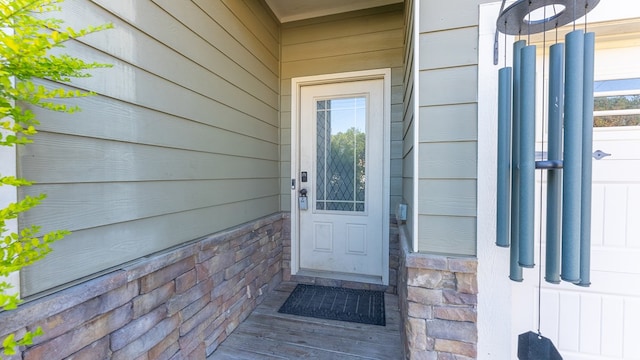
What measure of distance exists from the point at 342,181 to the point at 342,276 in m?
0.95

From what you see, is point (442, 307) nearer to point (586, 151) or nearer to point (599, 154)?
point (586, 151)

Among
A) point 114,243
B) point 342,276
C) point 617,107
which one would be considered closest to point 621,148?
point 617,107

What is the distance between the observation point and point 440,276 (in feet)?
4.54

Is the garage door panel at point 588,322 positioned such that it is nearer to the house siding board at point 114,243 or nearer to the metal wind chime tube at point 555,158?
the metal wind chime tube at point 555,158

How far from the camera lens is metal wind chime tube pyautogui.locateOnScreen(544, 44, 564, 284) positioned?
36.5 inches

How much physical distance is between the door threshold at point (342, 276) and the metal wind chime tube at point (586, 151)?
1.93 meters

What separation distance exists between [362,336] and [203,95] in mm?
1966

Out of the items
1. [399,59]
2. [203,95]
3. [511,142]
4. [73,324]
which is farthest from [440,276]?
[399,59]

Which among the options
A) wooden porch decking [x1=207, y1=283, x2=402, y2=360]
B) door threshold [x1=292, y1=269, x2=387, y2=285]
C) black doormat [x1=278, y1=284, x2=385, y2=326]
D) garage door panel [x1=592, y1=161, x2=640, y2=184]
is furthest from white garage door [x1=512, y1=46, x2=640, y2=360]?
door threshold [x1=292, y1=269, x2=387, y2=285]

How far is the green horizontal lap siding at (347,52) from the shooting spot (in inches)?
102

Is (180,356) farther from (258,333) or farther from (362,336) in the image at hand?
(362,336)

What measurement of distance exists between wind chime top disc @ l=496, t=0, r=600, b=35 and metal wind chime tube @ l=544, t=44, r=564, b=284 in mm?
156

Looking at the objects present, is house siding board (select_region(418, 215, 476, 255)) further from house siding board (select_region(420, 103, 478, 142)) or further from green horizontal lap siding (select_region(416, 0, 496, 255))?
house siding board (select_region(420, 103, 478, 142))

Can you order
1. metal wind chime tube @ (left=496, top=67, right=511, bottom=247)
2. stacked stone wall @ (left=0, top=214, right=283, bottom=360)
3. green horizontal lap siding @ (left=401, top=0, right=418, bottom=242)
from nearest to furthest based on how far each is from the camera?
stacked stone wall @ (left=0, top=214, right=283, bottom=360) → metal wind chime tube @ (left=496, top=67, right=511, bottom=247) → green horizontal lap siding @ (left=401, top=0, right=418, bottom=242)
